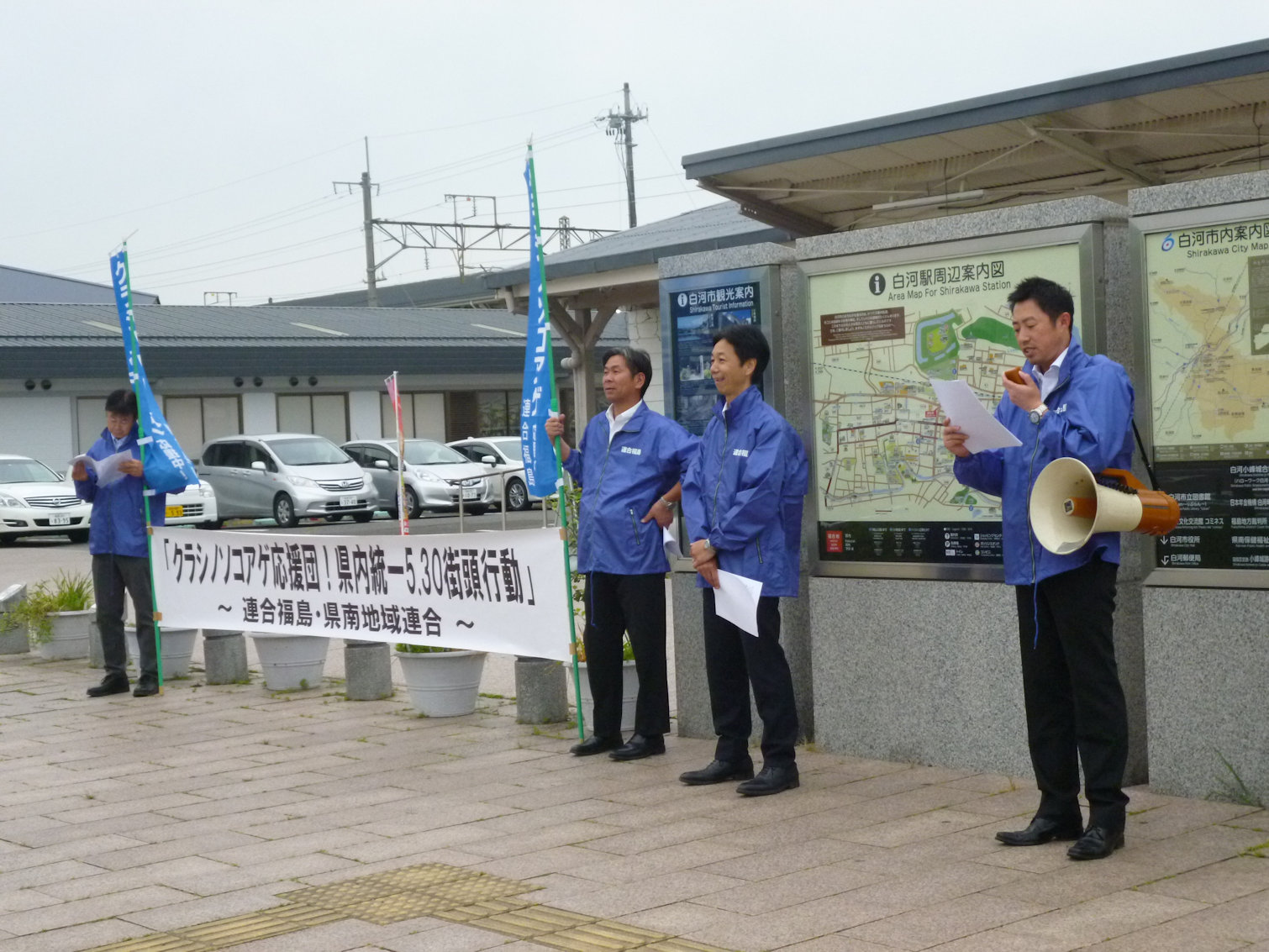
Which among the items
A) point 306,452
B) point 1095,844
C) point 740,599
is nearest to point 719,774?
point 740,599

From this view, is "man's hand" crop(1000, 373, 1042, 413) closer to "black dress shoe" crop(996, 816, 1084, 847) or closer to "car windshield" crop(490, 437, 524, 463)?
"black dress shoe" crop(996, 816, 1084, 847)

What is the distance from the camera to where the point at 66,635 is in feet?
39.3

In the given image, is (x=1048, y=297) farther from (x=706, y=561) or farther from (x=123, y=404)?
(x=123, y=404)

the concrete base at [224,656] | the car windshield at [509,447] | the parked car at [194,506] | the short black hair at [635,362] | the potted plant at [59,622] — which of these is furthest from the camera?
the car windshield at [509,447]

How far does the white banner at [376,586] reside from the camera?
26.1ft

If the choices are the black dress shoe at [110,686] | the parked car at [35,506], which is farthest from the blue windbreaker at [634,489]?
the parked car at [35,506]

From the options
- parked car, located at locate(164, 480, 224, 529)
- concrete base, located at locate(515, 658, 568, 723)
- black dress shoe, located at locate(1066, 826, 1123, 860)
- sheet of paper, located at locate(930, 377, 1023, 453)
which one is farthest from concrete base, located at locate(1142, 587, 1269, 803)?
parked car, located at locate(164, 480, 224, 529)

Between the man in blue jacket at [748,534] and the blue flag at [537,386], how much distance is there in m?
1.11

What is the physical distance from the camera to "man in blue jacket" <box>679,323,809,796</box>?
6.36 m

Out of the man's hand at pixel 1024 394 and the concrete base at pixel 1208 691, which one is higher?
the man's hand at pixel 1024 394

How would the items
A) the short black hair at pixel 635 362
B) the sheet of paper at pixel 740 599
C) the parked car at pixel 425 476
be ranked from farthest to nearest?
the parked car at pixel 425 476 < the short black hair at pixel 635 362 < the sheet of paper at pixel 740 599

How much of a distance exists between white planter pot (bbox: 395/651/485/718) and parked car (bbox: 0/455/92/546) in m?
17.0

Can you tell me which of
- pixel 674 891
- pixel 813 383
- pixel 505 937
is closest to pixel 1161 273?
pixel 813 383

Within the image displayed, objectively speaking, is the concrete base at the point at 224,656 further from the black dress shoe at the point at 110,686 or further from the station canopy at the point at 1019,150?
the station canopy at the point at 1019,150
